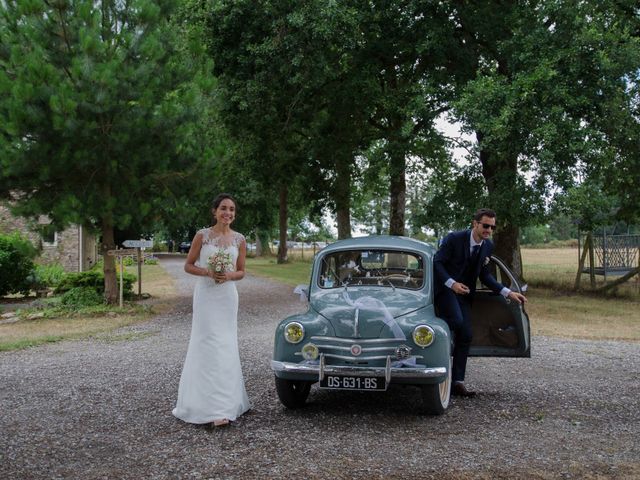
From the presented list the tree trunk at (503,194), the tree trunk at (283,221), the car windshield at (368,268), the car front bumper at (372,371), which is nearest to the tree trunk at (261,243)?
the tree trunk at (283,221)

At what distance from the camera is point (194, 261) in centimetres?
623

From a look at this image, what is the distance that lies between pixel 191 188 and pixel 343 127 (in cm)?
758

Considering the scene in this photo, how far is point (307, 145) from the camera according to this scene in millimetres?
22625

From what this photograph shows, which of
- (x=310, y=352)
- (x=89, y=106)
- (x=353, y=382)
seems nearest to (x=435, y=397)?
(x=353, y=382)

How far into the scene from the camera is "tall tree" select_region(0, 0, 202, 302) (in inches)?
529

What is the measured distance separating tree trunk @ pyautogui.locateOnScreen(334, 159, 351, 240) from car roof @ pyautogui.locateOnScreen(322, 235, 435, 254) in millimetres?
15251

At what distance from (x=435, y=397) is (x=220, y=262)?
92.9 inches

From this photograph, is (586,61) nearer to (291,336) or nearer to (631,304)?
(631,304)

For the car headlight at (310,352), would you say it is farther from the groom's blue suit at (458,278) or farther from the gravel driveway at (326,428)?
the groom's blue suit at (458,278)

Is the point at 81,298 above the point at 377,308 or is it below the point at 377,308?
below

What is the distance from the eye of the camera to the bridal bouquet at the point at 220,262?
607 cm

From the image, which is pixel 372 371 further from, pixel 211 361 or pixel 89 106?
pixel 89 106

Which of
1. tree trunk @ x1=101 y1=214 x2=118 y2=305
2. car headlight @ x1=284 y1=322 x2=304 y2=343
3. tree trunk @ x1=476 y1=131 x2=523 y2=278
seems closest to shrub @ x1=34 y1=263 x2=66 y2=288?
tree trunk @ x1=101 y1=214 x2=118 y2=305

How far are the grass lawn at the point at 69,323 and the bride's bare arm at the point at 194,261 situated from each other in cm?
617
